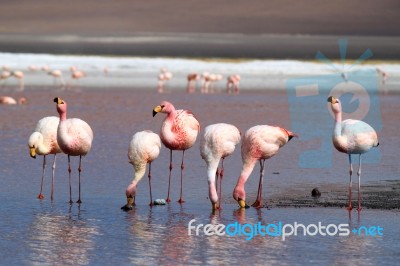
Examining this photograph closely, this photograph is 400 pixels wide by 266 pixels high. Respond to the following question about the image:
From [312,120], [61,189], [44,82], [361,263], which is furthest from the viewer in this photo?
[44,82]

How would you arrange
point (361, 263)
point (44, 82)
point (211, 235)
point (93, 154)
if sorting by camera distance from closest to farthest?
point (361, 263)
point (211, 235)
point (93, 154)
point (44, 82)

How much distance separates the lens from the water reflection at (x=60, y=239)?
7.48m

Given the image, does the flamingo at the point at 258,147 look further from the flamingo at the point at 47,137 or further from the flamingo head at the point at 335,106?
the flamingo at the point at 47,137

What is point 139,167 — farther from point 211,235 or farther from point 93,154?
point 93,154

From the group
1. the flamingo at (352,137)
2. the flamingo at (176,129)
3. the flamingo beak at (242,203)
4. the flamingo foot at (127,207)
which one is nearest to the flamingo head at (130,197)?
the flamingo foot at (127,207)

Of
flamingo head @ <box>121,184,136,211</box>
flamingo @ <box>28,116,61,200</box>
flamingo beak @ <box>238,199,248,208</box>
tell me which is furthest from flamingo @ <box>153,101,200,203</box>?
flamingo @ <box>28,116,61,200</box>

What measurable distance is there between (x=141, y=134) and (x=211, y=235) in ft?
7.55

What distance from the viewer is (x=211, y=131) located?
10.4 m

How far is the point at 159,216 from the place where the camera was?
9.62 m

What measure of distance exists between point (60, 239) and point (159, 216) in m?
1.56

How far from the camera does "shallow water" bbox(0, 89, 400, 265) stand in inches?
303

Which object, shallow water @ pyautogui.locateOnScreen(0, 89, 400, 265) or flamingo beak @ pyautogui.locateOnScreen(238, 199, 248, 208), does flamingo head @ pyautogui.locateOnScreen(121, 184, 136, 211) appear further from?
flamingo beak @ pyautogui.locateOnScreen(238, 199, 248, 208)

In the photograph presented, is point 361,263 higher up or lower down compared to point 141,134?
lower down

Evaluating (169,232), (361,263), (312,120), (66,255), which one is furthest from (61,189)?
(312,120)
